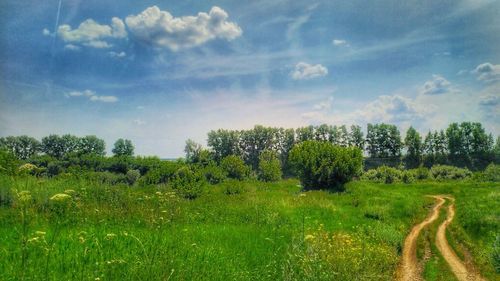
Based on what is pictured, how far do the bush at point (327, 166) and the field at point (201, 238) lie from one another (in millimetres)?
14670

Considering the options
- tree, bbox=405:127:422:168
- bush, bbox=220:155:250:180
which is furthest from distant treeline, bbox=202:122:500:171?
bush, bbox=220:155:250:180

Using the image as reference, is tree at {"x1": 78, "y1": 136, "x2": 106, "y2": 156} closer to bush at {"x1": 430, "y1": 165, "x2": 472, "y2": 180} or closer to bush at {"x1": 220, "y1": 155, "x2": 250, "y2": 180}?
bush at {"x1": 220, "y1": 155, "x2": 250, "y2": 180}

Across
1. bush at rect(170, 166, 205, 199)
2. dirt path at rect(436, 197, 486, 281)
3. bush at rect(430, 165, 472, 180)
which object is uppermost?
bush at rect(170, 166, 205, 199)

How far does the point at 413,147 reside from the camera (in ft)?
352

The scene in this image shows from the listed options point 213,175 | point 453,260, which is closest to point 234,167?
point 213,175

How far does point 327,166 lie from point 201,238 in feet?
106

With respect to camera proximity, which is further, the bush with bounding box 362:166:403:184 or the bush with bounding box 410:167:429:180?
the bush with bounding box 410:167:429:180

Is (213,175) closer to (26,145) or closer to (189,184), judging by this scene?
(189,184)

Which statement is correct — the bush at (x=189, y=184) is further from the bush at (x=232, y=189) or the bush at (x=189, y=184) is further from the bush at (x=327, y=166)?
the bush at (x=327, y=166)

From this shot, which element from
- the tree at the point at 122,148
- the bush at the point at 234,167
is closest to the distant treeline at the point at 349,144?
the tree at the point at 122,148

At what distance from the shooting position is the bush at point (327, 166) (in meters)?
41.5

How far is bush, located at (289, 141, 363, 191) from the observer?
4147 cm

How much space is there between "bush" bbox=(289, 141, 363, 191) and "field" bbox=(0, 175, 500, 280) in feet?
48.1

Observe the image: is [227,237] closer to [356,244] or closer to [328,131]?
[356,244]
